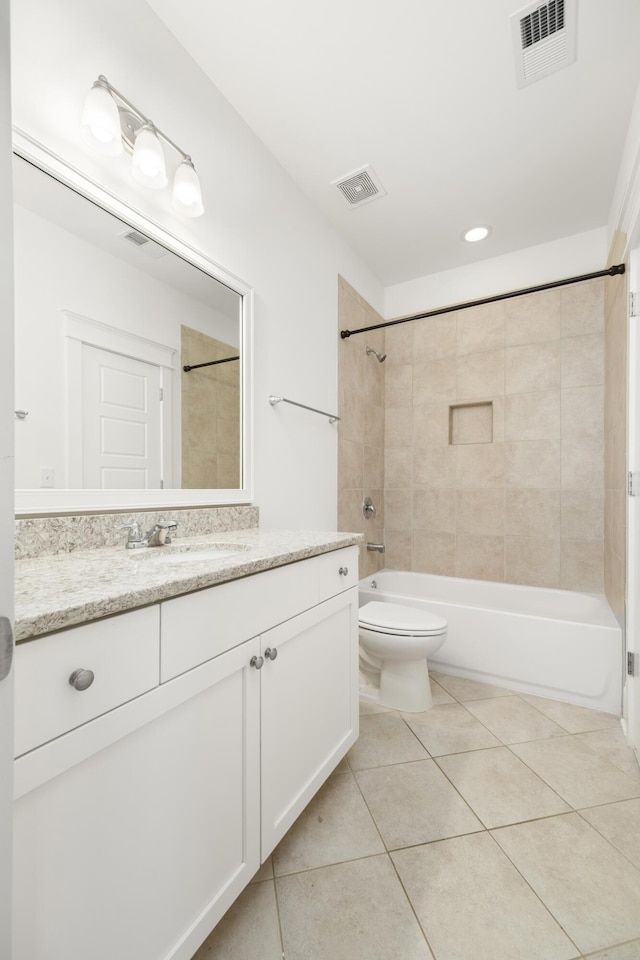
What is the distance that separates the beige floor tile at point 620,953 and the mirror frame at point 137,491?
150 cm

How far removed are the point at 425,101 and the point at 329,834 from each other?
102 inches

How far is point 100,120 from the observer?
3.50ft

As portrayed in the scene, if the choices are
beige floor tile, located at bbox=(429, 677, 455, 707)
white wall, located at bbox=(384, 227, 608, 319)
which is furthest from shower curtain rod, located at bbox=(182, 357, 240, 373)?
white wall, located at bbox=(384, 227, 608, 319)

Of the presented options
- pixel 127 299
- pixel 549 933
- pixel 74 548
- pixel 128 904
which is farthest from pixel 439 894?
pixel 127 299

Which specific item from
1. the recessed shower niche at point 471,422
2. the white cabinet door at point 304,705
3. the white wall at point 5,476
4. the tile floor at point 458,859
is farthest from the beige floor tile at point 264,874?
the recessed shower niche at point 471,422

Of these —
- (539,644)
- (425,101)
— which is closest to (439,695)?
(539,644)

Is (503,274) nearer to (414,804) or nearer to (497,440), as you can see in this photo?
(497,440)

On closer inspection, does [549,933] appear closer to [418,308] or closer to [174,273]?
[174,273]

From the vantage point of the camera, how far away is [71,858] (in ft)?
1.86

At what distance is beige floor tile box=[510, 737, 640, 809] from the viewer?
4.40ft

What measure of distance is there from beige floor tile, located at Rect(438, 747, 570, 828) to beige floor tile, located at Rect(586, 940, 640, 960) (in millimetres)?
350

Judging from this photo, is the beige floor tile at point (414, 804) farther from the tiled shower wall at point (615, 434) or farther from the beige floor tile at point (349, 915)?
the tiled shower wall at point (615, 434)

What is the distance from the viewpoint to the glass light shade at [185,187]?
4.30 ft

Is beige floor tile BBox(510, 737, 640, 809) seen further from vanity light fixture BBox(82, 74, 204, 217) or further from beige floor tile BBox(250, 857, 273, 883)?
vanity light fixture BBox(82, 74, 204, 217)
